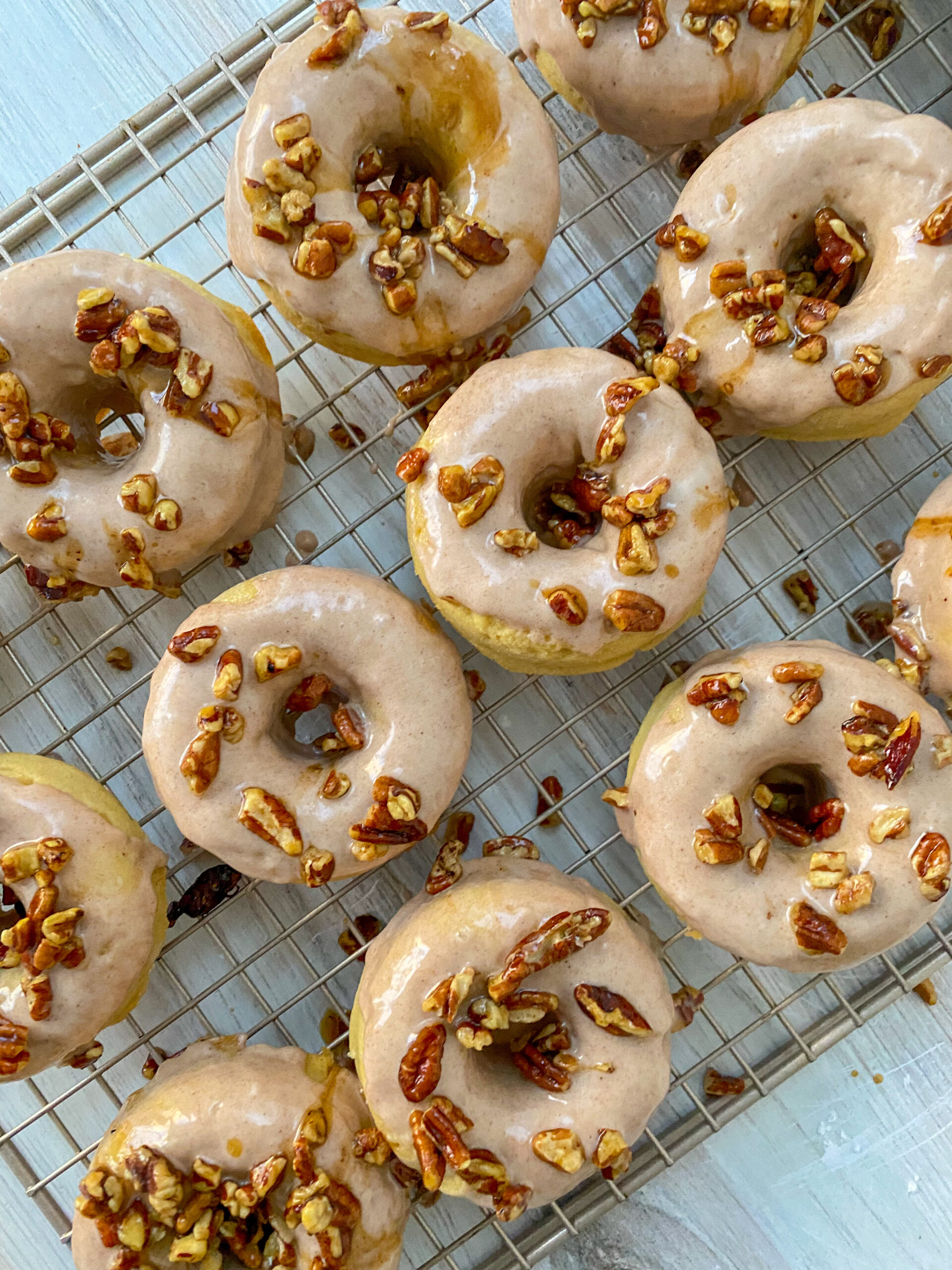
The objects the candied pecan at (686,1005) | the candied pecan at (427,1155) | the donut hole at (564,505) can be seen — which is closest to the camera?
the candied pecan at (427,1155)

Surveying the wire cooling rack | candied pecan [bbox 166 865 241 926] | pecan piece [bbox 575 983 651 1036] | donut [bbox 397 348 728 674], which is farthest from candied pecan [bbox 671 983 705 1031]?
candied pecan [bbox 166 865 241 926]

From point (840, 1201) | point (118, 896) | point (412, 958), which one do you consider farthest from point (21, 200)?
point (840, 1201)

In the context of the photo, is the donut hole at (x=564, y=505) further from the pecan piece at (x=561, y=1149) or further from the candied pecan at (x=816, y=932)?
the pecan piece at (x=561, y=1149)

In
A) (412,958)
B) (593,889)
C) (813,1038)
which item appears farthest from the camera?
(813,1038)

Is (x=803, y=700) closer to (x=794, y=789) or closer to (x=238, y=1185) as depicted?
(x=794, y=789)

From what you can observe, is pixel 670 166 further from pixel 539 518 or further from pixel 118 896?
pixel 118 896

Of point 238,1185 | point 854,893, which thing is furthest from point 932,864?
point 238,1185

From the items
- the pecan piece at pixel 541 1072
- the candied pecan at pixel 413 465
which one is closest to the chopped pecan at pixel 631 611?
the candied pecan at pixel 413 465
